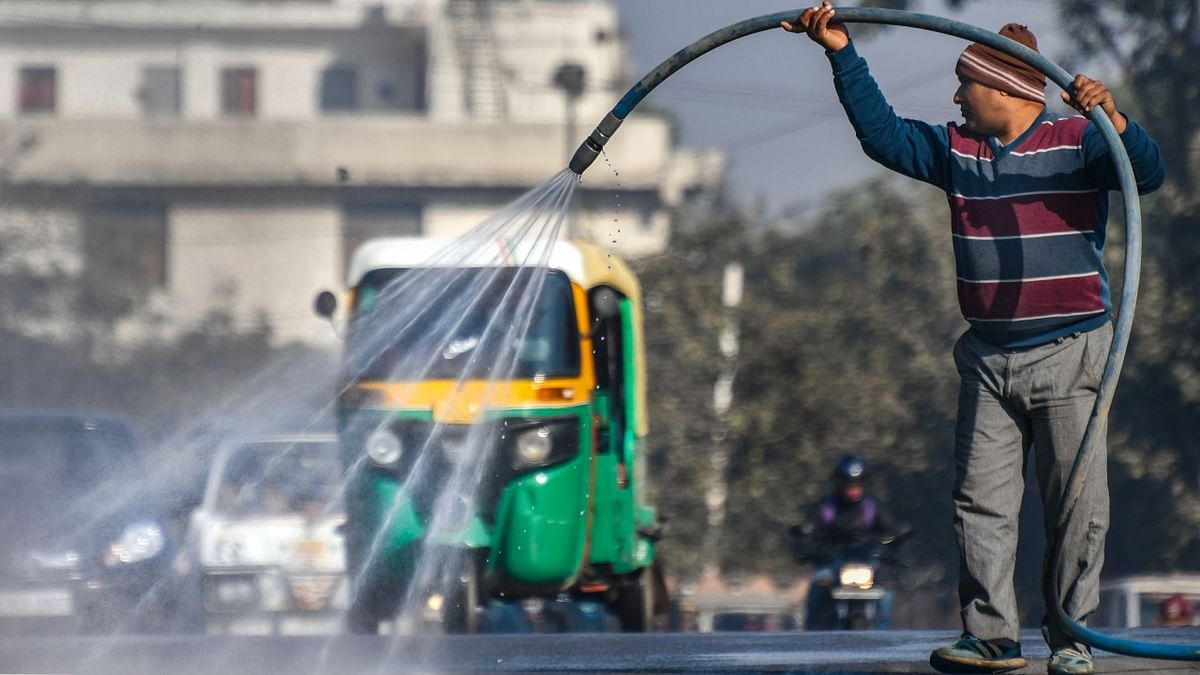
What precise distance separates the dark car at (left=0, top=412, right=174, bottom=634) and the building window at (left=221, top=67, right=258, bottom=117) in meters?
32.1

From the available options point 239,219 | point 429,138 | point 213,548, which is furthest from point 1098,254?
point 429,138

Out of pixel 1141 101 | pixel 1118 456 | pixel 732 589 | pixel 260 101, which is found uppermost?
pixel 260 101

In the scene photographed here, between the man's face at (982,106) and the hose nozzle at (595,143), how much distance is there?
1.18 m

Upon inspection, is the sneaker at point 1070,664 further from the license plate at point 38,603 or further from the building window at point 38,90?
the building window at point 38,90

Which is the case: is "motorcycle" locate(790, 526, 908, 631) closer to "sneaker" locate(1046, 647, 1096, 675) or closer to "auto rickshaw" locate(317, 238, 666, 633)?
"auto rickshaw" locate(317, 238, 666, 633)

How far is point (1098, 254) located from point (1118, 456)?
17.4 meters

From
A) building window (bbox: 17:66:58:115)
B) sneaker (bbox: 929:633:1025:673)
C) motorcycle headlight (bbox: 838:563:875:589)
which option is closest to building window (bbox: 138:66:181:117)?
building window (bbox: 17:66:58:115)

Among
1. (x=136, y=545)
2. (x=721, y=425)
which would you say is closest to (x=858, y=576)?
(x=136, y=545)

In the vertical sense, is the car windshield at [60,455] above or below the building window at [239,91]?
below

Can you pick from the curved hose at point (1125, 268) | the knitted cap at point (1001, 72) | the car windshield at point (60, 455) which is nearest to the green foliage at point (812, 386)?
the car windshield at point (60, 455)

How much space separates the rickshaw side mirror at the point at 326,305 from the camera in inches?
403

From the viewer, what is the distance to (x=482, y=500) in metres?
10.8

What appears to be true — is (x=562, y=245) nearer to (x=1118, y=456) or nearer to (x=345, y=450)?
(x=345, y=450)

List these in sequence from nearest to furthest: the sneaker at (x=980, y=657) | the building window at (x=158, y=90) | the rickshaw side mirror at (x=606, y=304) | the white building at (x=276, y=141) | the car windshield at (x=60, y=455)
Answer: the sneaker at (x=980, y=657)
the rickshaw side mirror at (x=606, y=304)
the car windshield at (x=60, y=455)
the white building at (x=276, y=141)
the building window at (x=158, y=90)
